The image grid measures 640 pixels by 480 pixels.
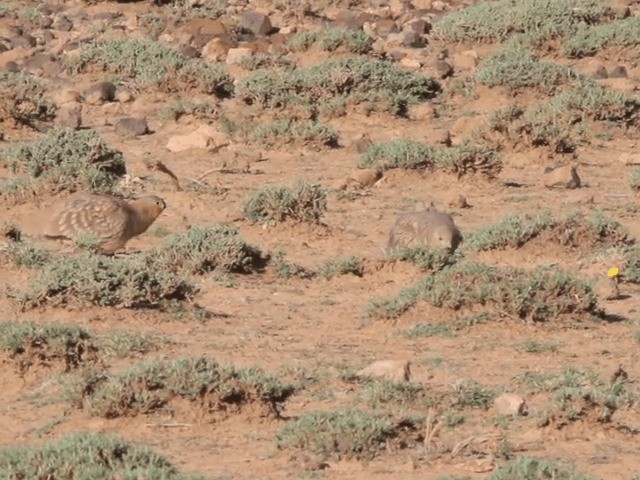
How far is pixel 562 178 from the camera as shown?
14.2m

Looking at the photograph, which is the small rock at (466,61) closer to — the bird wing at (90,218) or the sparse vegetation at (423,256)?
the sparse vegetation at (423,256)

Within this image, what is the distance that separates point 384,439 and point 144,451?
113cm

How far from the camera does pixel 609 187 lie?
47.3ft

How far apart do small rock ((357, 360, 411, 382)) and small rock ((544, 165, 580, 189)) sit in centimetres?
578

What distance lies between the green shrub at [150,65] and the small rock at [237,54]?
0.19m

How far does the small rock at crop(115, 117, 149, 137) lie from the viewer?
1571 cm

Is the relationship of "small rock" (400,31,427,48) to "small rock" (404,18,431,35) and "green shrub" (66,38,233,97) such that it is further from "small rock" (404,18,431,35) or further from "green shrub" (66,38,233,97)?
"green shrub" (66,38,233,97)

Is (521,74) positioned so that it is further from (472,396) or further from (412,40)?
(472,396)

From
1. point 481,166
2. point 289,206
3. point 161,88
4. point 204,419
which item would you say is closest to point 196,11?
point 161,88

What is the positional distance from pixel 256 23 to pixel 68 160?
272 inches

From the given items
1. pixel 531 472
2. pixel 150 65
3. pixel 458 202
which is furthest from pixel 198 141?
pixel 531 472

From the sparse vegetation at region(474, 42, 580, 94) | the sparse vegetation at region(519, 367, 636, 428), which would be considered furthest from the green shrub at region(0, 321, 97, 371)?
the sparse vegetation at region(474, 42, 580, 94)

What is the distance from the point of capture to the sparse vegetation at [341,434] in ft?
24.3

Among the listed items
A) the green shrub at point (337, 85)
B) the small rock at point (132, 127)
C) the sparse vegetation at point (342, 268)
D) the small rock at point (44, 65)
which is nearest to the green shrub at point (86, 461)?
the sparse vegetation at point (342, 268)
